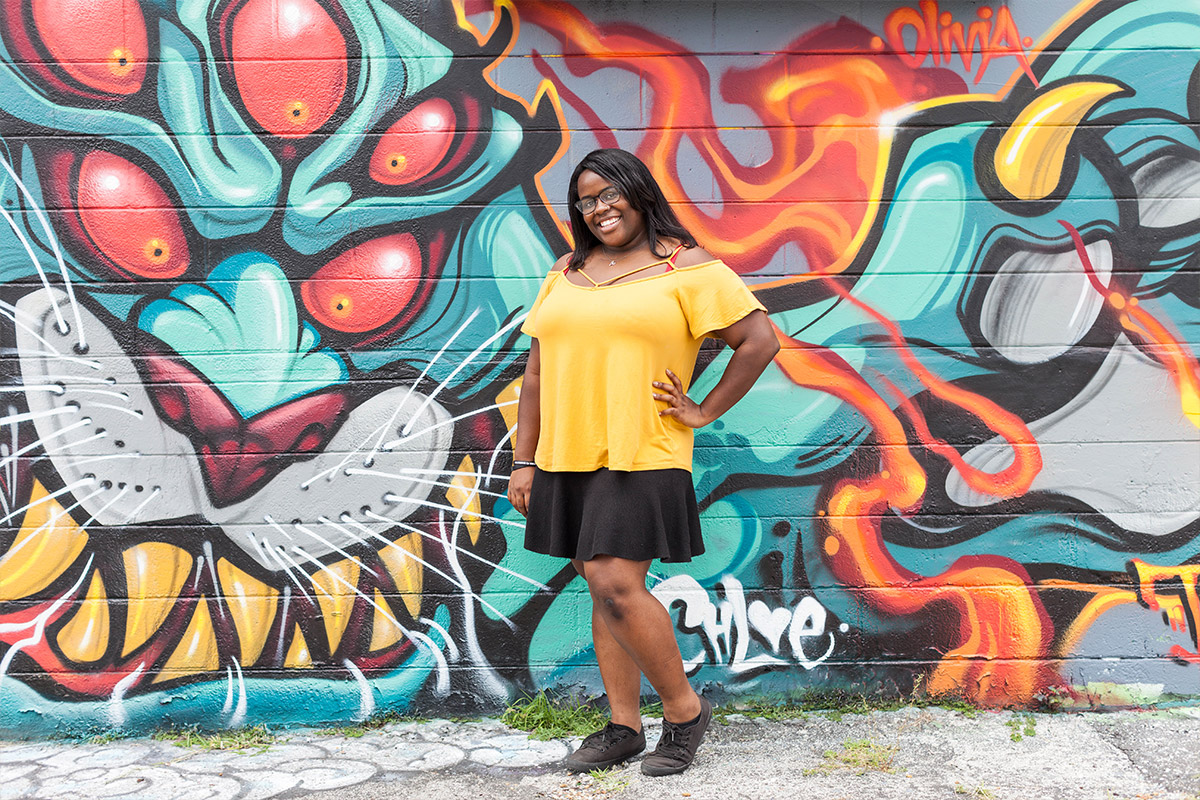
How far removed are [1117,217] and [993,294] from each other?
52cm

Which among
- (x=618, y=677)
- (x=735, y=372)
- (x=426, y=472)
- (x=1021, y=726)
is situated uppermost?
(x=735, y=372)

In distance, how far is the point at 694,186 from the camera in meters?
3.28

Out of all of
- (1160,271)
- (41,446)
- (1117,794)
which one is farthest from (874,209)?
(41,446)

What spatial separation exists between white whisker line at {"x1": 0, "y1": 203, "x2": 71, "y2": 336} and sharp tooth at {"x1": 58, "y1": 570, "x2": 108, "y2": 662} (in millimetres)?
893

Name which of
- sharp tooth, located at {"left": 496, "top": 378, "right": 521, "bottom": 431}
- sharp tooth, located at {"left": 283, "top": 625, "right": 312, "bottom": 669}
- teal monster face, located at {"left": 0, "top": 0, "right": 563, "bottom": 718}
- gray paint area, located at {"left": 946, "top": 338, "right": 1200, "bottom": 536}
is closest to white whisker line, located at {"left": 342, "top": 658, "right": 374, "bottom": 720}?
teal monster face, located at {"left": 0, "top": 0, "right": 563, "bottom": 718}

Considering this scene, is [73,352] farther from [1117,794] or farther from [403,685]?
[1117,794]

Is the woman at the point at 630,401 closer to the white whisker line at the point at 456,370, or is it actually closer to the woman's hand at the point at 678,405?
the woman's hand at the point at 678,405

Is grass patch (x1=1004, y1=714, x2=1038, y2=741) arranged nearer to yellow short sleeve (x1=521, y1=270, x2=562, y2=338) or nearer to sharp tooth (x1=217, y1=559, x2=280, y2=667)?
yellow short sleeve (x1=521, y1=270, x2=562, y2=338)

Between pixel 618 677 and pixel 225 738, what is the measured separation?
1.43 meters

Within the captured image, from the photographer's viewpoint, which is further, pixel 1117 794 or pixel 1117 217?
pixel 1117 217

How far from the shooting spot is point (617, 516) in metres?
2.76

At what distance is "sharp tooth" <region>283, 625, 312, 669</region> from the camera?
3.30 meters

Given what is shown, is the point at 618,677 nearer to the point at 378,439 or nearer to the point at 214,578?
the point at 378,439

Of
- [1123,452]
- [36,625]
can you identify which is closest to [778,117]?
[1123,452]
